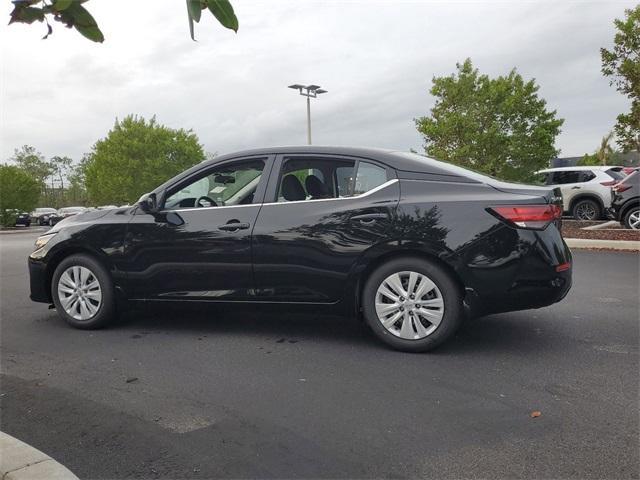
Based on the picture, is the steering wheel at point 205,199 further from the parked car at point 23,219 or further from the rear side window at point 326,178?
the parked car at point 23,219

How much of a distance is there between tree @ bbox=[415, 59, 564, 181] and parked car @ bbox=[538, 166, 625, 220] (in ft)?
4.13

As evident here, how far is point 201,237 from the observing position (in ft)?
15.4

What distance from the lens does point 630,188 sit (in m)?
12.7

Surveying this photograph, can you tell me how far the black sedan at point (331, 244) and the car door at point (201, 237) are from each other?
1cm

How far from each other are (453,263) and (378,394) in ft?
3.99

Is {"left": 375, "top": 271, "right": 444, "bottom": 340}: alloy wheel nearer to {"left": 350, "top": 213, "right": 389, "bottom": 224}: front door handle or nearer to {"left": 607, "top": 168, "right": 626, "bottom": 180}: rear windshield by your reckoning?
{"left": 350, "top": 213, "right": 389, "bottom": 224}: front door handle

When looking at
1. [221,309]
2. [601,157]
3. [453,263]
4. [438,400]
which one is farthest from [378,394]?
[601,157]

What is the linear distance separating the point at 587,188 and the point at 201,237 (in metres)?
14.8

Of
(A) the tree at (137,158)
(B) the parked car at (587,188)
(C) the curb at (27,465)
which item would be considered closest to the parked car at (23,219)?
(A) the tree at (137,158)

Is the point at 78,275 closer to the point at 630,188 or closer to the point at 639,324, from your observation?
the point at 639,324

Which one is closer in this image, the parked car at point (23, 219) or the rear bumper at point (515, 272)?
the rear bumper at point (515, 272)

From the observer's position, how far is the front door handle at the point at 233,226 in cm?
459

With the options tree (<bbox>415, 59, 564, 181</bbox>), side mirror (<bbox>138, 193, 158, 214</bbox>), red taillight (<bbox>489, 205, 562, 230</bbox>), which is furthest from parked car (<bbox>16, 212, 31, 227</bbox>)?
red taillight (<bbox>489, 205, 562, 230</bbox>)

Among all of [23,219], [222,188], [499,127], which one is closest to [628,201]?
[499,127]
